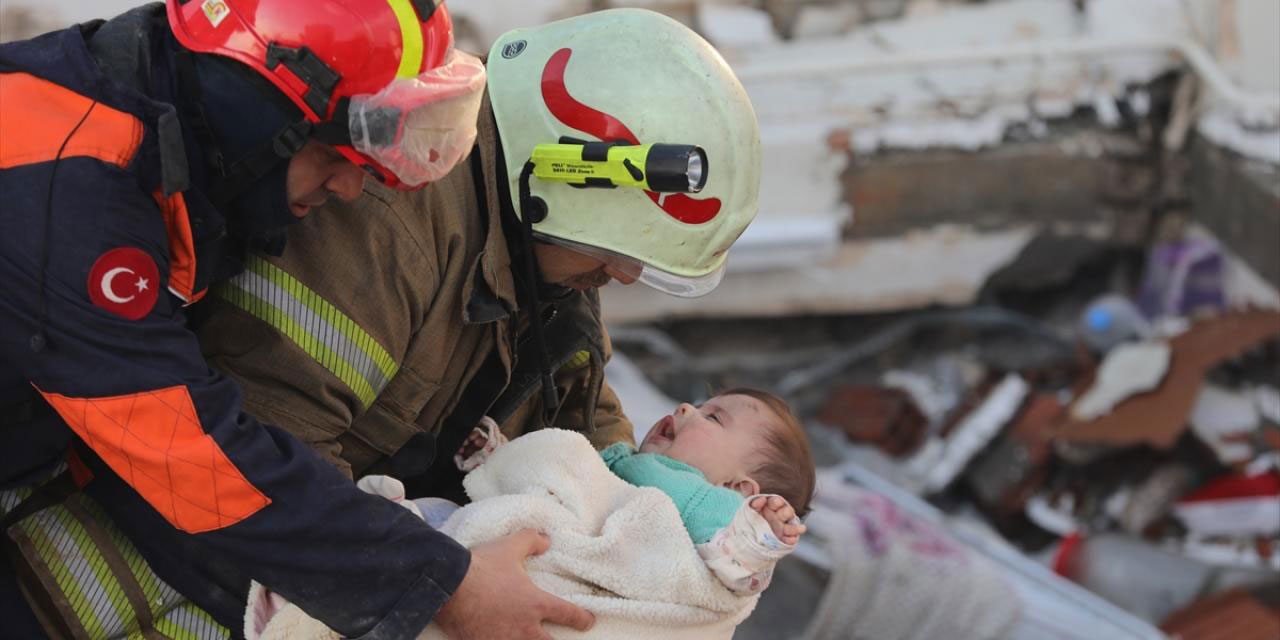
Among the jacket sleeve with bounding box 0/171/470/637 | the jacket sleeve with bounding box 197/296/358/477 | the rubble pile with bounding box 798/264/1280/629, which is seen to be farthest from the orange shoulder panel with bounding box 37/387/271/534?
the rubble pile with bounding box 798/264/1280/629

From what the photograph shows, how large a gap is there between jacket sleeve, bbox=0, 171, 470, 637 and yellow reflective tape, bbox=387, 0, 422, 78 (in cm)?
43

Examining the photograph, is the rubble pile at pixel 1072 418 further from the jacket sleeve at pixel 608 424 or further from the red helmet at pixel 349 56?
the red helmet at pixel 349 56

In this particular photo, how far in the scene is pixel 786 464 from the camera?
3.06 metres

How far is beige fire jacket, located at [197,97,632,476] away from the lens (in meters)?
2.36

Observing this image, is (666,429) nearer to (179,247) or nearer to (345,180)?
(345,180)

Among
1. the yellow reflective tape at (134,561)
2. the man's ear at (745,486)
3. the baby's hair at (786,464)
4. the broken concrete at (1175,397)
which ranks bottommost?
the broken concrete at (1175,397)

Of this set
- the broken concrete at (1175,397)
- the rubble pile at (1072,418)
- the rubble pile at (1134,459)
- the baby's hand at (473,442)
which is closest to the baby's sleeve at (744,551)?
the baby's hand at (473,442)

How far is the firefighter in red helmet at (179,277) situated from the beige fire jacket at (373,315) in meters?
0.09

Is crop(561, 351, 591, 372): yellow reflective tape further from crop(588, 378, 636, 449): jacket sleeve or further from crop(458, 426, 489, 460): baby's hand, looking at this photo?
crop(458, 426, 489, 460): baby's hand

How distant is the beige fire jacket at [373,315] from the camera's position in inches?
92.9

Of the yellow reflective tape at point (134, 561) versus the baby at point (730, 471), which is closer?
the yellow reflective tape at point (134, 561)

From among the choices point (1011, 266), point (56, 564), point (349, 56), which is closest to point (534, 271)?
point (349, 56)

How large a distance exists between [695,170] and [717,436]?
2.26 ft

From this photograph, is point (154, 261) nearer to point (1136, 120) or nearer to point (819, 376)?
point (819, 376)
